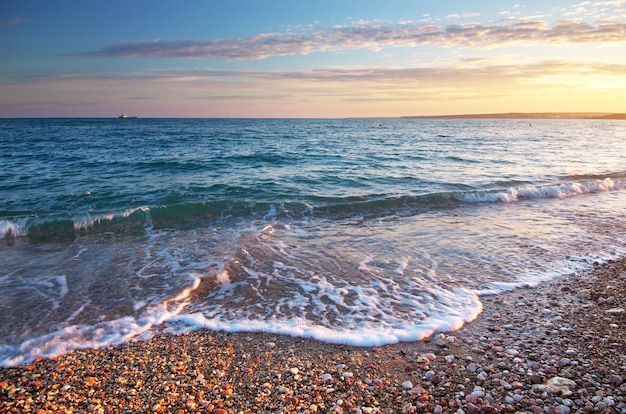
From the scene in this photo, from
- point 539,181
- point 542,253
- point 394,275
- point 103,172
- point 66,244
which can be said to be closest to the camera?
point 394,275

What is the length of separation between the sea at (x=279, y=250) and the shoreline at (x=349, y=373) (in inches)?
14.4

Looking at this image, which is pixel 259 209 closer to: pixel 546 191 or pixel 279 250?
pixel 279 250

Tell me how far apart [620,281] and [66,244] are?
1235 centimetres

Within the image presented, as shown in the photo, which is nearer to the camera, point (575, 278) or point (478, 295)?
point (478, 295)

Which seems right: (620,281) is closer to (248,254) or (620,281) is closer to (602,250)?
(602,250)

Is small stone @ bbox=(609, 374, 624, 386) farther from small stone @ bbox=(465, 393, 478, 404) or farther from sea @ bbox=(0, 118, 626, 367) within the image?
sea @ bbox=(0, 118, 626, 367)

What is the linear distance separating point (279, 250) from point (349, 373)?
4771mm

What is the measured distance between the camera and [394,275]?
23.4 ft

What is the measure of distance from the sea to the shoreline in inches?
14.4


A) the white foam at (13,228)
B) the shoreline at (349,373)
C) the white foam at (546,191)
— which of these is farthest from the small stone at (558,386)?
the white foam at (13,228)

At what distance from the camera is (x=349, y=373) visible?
163 inches

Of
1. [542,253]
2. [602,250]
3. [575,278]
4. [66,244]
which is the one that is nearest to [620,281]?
[575,278]

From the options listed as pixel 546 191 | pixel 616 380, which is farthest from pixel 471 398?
pixel 546 191

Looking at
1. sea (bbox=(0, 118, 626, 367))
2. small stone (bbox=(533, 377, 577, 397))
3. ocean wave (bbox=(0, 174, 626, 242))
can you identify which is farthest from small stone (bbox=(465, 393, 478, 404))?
ocean wave (bbox=(0, 174, 626, 242))
